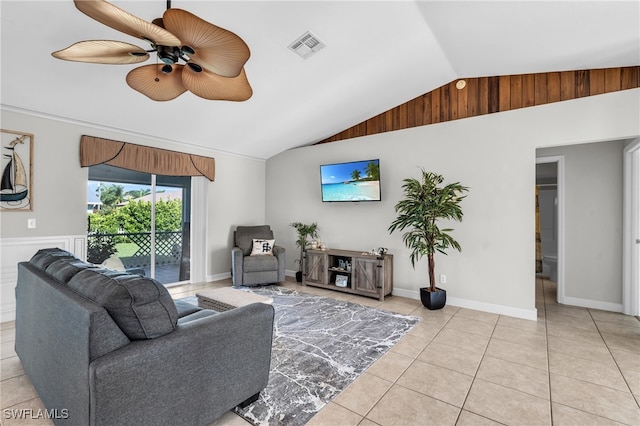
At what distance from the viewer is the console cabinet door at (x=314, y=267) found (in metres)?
4.71

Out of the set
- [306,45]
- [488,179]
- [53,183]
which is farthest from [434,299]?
[53,183]

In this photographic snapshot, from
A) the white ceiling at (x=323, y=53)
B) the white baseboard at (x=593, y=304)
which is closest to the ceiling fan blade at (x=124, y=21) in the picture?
the white ceiling at (x=323, y=53)

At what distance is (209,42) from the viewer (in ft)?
5.53

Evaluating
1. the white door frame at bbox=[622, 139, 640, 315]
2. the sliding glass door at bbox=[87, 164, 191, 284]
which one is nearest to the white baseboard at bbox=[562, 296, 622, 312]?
the white door frame at bbox=[622, 139, 640, 315]

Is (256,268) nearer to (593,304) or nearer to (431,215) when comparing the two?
(431,215)

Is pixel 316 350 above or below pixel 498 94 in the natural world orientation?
below

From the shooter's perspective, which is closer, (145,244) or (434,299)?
(434,299)

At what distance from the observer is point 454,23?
9.03 feet

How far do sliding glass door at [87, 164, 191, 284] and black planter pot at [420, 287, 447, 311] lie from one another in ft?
12.7

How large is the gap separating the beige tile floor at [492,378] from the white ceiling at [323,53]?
2623 millimetres

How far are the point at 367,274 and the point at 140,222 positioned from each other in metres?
3.54

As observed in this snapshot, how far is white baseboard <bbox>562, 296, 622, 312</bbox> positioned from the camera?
3709 millimetres

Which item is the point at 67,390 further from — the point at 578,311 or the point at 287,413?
the point at 578,311

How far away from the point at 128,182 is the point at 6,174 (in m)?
1.34
